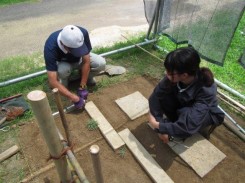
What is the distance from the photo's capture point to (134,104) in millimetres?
3822

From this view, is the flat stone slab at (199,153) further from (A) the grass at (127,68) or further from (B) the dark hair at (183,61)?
(A) the grass at (127,68)

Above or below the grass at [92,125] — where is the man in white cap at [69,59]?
above

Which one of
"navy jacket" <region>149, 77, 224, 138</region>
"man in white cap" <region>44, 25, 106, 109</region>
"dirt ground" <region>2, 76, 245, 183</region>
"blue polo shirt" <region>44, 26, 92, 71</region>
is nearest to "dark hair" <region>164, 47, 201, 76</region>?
"navy jacket" <region>149, 77, 224, 138</region>

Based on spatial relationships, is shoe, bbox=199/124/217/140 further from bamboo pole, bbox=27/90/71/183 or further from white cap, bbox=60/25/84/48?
white cap, bbox=60/25/84/48

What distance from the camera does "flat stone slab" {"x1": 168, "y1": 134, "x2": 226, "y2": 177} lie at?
2936mm

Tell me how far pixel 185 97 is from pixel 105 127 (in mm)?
1217

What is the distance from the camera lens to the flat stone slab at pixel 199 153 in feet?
9.63

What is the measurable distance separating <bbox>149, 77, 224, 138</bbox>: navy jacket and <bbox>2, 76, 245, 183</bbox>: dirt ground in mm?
442

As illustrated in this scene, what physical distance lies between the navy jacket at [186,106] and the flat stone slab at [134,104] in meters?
0.58

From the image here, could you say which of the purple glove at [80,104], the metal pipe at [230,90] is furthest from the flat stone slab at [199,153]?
the purple glove at [80,104]

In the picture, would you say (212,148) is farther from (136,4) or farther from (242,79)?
(136,4)

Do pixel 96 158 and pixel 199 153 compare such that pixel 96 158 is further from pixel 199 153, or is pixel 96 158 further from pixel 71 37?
pixel 71 37

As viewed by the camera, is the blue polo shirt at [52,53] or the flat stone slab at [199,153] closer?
the flat stone slab at [199,153]

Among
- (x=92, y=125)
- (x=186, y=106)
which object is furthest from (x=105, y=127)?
(x=186, y=106)
